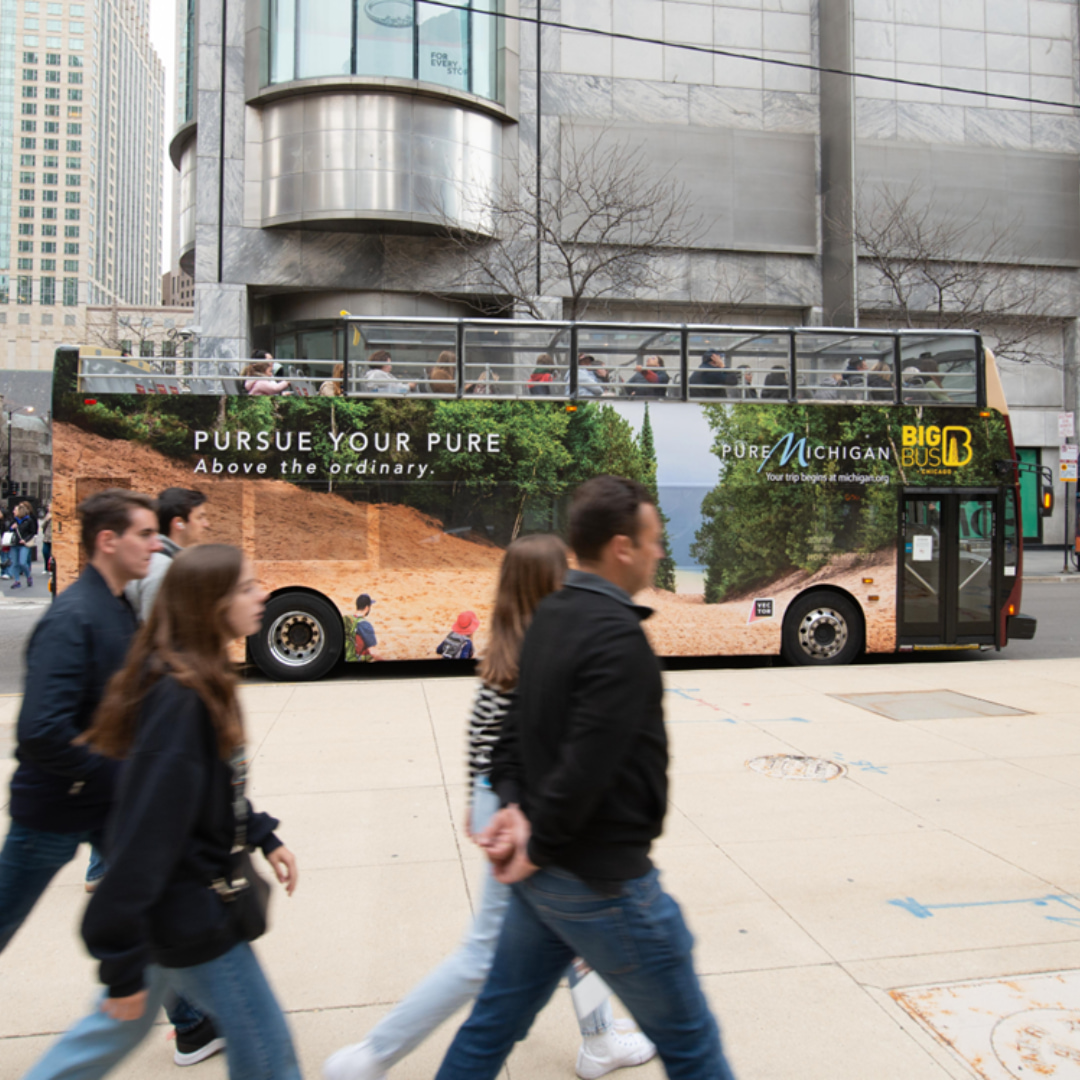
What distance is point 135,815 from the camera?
6.50 feet

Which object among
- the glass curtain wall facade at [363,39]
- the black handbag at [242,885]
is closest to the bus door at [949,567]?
the black handbag at [242,885]

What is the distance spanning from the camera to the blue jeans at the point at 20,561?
73.0ft

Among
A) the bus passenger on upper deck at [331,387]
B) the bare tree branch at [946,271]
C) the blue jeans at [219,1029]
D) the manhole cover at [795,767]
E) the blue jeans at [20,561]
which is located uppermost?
the bare tree branch at [946,271]

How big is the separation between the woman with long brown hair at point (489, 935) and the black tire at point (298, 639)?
7306 mm

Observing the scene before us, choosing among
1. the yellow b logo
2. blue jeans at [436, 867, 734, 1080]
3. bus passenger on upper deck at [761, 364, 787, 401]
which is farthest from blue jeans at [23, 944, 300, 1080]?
the yellow b logo

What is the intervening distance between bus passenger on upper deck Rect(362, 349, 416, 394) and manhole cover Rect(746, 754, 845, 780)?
5626mm

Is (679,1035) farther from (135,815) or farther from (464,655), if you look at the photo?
(464,655)

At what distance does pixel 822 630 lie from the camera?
1108cm

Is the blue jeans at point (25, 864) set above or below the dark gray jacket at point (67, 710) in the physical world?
below

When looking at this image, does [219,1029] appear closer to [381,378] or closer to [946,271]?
[381,378]

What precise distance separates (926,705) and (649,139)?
2146cm

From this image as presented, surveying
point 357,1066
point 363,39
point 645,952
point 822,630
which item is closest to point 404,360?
point 822,630

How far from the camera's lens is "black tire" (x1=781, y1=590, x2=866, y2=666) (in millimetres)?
10992

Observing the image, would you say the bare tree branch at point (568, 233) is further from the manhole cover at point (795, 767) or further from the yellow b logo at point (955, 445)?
the manhole cover at point (795, 767)
